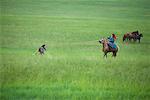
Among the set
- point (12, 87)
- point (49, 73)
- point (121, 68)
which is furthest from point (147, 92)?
point (12, 87)

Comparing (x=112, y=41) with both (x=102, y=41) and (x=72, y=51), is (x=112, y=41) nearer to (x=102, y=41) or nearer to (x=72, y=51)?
(x=102, y=41)

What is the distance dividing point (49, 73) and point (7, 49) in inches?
16.4

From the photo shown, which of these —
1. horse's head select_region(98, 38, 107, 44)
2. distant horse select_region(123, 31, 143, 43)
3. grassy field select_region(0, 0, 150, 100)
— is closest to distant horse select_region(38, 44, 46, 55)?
grassy field select_region(0, 0, 150, 100)

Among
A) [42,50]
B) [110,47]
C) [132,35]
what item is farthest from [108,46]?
[42,50]

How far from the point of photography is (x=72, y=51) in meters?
3.93

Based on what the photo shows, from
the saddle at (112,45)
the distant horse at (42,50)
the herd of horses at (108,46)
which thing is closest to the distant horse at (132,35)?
the herd of horses at (108,46)

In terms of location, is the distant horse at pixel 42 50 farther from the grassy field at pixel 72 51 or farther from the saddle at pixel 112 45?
the saddle at pixel 112 45

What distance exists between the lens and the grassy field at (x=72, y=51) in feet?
12.5

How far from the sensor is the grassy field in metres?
3.82

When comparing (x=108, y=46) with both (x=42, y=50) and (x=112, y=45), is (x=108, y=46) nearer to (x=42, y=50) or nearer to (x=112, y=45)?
(x=112, y=45)

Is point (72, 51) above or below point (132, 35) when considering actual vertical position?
below

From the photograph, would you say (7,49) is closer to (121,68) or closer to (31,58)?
(31,58)

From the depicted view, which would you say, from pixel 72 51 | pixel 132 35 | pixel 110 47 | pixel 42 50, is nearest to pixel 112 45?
pixel 110 47

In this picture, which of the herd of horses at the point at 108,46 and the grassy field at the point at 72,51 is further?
the herd of horses at the point at 108,46
